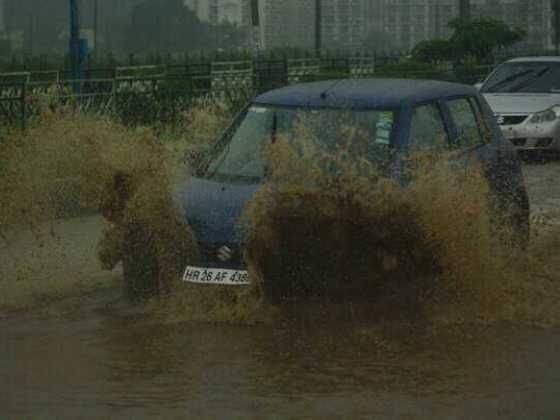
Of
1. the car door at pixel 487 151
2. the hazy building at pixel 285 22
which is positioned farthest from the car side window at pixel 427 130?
the hazy building at pixel 285 22

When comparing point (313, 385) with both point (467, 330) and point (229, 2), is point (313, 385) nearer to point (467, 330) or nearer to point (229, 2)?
point (467, 330)

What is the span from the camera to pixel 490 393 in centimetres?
754

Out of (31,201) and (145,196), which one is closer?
(145,196)

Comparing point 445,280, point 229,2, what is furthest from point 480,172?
point 229,2

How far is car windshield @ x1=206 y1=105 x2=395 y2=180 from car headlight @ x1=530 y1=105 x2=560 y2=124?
438 inches

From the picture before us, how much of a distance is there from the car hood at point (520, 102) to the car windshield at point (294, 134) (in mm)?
11161

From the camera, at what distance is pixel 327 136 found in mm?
10148

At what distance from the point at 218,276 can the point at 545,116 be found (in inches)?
503

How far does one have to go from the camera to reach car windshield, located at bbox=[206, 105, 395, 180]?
1008cm

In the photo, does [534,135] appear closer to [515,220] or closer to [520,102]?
[520,102]

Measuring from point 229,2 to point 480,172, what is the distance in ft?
144

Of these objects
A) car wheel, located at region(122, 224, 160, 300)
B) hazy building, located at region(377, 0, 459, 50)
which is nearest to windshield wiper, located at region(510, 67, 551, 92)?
car wheel, located at region(122, 224, 160, 300)

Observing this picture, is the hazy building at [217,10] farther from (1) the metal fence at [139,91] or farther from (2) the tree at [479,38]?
(1) the metal fence at [139,91]

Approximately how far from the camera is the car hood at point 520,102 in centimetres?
2150
